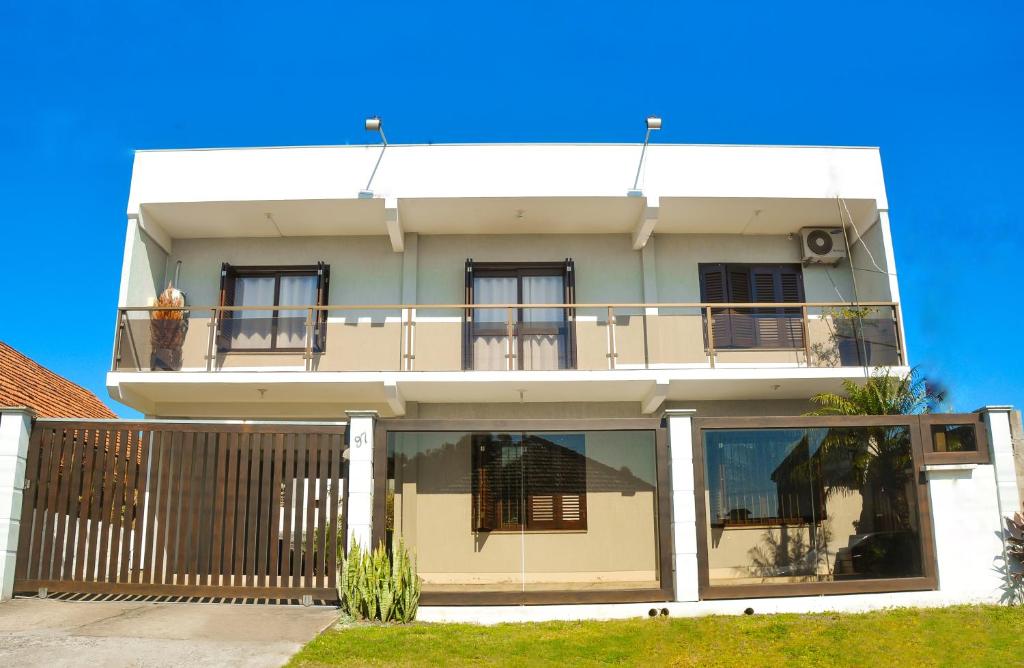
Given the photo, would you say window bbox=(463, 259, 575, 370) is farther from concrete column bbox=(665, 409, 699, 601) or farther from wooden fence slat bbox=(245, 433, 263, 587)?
wooden fence slat bbox=(245, 433, 263, 587)

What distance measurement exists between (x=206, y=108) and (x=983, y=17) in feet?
44.0

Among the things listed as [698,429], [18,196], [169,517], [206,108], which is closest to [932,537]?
[698,429]

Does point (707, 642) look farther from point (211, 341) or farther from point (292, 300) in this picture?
point (292, 300)

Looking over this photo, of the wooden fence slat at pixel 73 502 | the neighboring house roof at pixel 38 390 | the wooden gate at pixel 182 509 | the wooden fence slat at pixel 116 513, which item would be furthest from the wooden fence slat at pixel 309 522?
the neighboring house roof at pixel 38 390

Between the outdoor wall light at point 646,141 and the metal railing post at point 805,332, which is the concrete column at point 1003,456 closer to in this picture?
the metal railing post at point 805,332

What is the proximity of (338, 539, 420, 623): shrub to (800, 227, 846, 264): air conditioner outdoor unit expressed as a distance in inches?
368

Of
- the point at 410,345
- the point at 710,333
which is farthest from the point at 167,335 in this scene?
the point at 710,333

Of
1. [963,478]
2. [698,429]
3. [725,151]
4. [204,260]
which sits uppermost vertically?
[725,151]

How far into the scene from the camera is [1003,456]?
8.98m

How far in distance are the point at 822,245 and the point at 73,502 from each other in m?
12.0

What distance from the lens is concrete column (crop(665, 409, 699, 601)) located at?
8.62 meters

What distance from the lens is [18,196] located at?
1975 centimetres

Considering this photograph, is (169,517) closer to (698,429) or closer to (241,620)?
(241,620)

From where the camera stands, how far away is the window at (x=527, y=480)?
8.90 m
